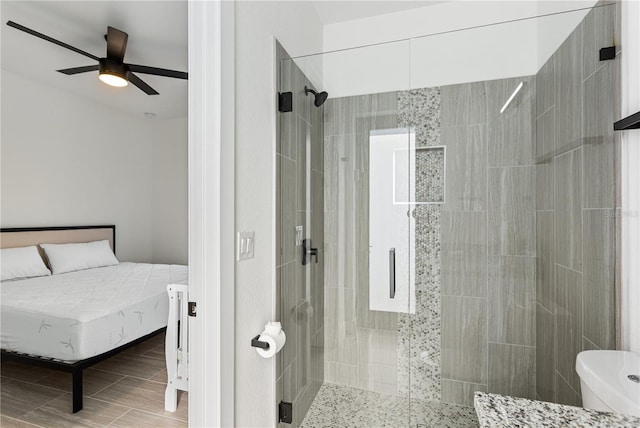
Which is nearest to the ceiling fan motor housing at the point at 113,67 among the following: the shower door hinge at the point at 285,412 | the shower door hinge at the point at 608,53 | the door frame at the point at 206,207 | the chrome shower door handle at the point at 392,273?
the door frame at the point at 206,207

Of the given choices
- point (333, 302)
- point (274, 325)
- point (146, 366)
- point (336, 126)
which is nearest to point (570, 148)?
point (336, 126)

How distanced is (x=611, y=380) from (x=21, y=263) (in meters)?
4.16

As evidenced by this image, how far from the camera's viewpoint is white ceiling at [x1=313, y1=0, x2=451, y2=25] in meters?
2.17

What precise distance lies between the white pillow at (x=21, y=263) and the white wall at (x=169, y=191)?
5.51 ft

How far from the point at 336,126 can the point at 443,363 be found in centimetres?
138

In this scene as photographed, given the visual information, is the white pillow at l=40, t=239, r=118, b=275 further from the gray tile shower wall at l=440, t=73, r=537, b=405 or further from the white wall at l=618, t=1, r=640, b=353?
the white wall at l=618, t=1, r=640, b=353

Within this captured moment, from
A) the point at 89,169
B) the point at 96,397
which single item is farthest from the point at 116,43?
the point at 96,397

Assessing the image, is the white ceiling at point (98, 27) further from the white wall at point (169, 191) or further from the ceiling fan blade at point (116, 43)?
the white wall at point (169, 191)

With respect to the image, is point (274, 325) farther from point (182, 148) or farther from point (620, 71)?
point (182, 148)

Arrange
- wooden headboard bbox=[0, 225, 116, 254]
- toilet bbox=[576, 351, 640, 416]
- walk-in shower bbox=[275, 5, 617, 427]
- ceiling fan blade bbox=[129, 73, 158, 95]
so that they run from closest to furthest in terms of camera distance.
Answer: toilet bbox=[576, 351, 640, 416], walk-in shower bbox=[275, 5, 617, 427], ceiling fan blade bbox=[129, 73, 158, 95], wooden headboard bbox=[0, 225, 116, 254]

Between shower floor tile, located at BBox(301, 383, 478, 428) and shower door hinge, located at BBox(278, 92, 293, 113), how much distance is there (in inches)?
57.3

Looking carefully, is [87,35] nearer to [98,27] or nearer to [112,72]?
[98,27]

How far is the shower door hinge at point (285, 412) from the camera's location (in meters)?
1.60

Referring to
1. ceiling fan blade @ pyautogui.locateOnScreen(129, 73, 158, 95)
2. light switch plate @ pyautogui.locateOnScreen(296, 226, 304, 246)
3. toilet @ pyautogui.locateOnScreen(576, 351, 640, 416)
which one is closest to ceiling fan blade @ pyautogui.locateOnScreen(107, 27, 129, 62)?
ceiling fan blade @ pyautogui.locateOnScreen(129, 73, 158, 95)
